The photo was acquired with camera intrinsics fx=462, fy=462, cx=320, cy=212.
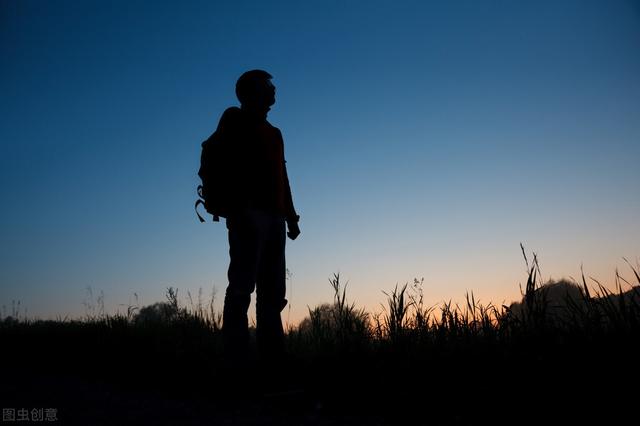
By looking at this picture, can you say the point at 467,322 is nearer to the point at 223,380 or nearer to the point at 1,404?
the point at 223,380

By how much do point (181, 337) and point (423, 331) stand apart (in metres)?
2.54

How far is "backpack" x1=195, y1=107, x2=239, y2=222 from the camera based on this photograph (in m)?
3.30

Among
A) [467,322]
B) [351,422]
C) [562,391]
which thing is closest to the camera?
[562,391]

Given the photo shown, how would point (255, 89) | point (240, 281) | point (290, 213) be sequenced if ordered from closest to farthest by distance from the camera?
point (240, 281)
point (255, 89)
point (290, 213)

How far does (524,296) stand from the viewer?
8.93 ft

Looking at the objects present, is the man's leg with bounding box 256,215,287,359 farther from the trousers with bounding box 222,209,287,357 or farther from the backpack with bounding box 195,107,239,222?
the backpack with bounding box 195,107,239,222

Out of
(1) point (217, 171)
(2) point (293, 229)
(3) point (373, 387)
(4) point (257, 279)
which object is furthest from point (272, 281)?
(3) point (373, 387)

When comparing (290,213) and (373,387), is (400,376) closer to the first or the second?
(373,387)

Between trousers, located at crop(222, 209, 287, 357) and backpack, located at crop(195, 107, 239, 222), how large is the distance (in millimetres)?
127

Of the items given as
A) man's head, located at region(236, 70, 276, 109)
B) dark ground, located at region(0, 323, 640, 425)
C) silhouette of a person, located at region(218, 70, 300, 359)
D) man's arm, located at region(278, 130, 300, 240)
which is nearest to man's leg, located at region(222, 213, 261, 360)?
silhouette of a person, located at region(218, 70, 300, 359)

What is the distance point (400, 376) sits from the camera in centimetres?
264

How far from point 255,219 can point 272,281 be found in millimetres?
547

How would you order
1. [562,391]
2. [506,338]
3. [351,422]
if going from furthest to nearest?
1. [506,338]
2. [351,422]
3. [562,391]

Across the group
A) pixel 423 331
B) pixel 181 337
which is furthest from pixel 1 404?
pixel 423 331
